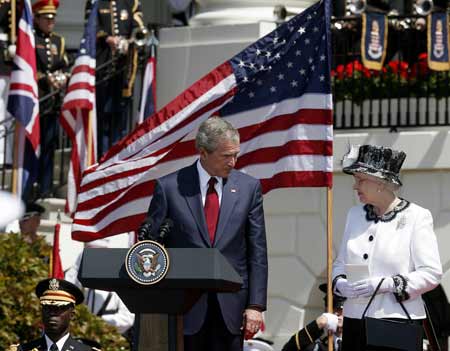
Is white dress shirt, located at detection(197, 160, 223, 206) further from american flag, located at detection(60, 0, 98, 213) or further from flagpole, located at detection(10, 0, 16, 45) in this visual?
flagpole, located at detection(10, 0, 16, 45)

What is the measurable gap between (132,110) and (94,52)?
1.03 m

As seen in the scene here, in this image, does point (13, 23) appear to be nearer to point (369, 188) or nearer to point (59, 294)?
point (59, 294)

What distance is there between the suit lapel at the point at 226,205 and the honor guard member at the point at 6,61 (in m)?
7.79

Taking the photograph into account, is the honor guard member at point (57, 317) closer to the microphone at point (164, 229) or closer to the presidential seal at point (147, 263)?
the microphone at point (164, 229)

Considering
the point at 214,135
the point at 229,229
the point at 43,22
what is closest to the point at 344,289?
the point at 229,229

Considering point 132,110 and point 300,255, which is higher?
point 132,110

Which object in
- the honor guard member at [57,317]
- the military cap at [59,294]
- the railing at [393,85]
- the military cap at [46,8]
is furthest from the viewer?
the military cap at [46,8]

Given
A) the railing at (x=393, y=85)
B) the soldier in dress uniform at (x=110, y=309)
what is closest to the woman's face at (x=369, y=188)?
the soldier in dress uniform at (x=110, y=309)

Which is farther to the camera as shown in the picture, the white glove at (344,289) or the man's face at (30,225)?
the man's face at (30,225)

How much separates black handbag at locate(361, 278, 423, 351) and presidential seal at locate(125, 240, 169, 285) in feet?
5.16

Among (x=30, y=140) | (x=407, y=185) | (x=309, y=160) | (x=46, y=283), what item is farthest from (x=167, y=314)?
(x=30, y=140)

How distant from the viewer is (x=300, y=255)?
57.7ft

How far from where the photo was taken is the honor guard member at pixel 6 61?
19094 mm

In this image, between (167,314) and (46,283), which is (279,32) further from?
(167,314)
